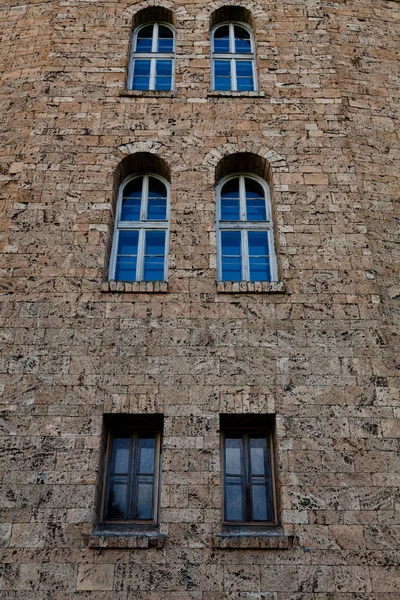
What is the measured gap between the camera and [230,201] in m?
10.5

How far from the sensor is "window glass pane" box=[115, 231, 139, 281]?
9.70m

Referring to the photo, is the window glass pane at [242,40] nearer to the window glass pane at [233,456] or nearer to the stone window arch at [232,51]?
the stone window arch at [232,51]

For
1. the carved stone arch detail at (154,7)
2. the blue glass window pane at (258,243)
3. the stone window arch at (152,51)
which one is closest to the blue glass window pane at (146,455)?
the blue glass window pane at (258,243)

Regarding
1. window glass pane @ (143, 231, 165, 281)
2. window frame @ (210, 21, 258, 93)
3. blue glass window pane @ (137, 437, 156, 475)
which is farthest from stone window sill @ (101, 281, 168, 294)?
window frame @ (210, 21, 258, 93)

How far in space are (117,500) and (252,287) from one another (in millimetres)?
3213

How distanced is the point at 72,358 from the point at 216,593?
3256 mm

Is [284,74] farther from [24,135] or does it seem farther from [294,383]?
[294,383]

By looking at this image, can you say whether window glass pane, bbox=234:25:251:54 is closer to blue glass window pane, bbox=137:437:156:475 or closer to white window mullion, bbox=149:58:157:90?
white window mullion, bbox=149:58:157:90

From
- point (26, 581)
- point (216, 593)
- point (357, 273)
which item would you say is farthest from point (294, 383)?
point (26, 581)

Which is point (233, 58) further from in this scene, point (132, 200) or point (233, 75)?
point (132, 200)

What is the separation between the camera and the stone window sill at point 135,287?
29.5 feet

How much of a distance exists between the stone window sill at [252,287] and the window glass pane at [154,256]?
1.10m

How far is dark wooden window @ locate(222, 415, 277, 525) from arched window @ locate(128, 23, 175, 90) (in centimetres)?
646

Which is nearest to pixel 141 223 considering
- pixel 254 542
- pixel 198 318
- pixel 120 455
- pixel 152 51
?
pixel 198 318
